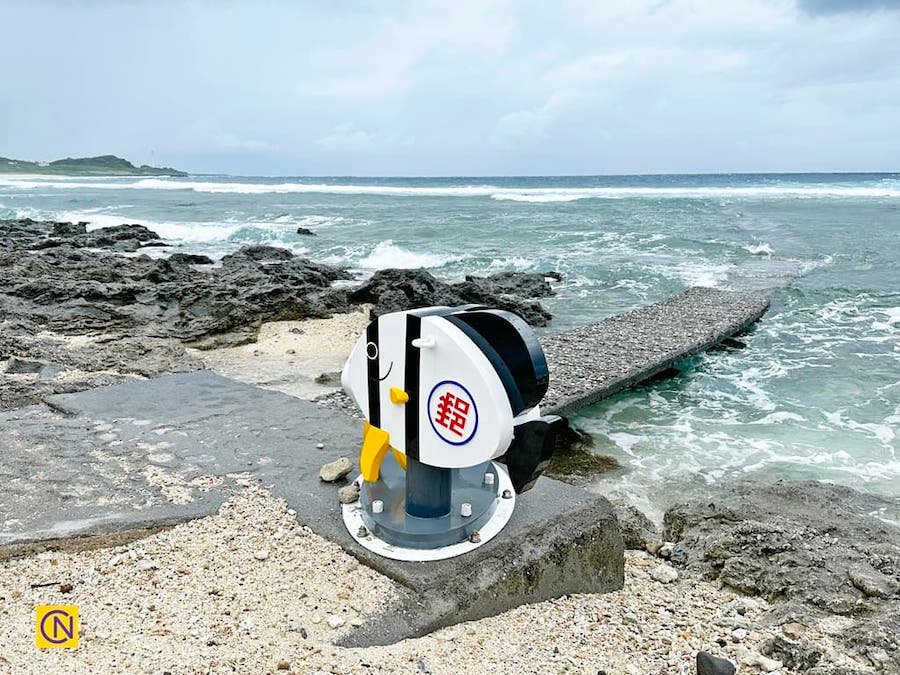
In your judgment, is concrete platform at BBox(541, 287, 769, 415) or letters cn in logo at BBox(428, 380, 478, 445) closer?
letters cn in logo at BBox(428, 380, 478, 445)

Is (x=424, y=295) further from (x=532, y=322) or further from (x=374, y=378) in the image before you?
(x=374, y=378)

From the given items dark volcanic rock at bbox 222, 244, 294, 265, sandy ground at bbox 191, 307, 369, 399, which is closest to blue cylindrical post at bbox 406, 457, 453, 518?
sandy ground at bbox 191, 307, 369, 399

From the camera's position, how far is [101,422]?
4.09 m

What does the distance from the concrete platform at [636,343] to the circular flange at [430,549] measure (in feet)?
12.6

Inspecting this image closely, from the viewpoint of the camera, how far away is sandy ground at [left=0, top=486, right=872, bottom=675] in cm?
224

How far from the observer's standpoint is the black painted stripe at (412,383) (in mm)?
2506

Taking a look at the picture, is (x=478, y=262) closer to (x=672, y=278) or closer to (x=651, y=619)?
(x=672, y=278)

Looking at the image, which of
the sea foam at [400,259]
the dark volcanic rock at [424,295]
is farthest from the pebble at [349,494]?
the sea foam at [400,259]

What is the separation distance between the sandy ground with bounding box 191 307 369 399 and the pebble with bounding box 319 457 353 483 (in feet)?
11.9

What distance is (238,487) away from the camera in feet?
11.0

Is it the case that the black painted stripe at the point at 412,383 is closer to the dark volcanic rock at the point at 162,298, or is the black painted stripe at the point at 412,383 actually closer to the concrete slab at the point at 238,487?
the concrete slab at the point at 238,487

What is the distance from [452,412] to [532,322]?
376 inches

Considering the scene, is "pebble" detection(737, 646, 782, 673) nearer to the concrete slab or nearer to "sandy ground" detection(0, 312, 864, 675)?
"sandy ground" detection(0, 312, 864, 675)

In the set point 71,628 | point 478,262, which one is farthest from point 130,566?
point 478,262
